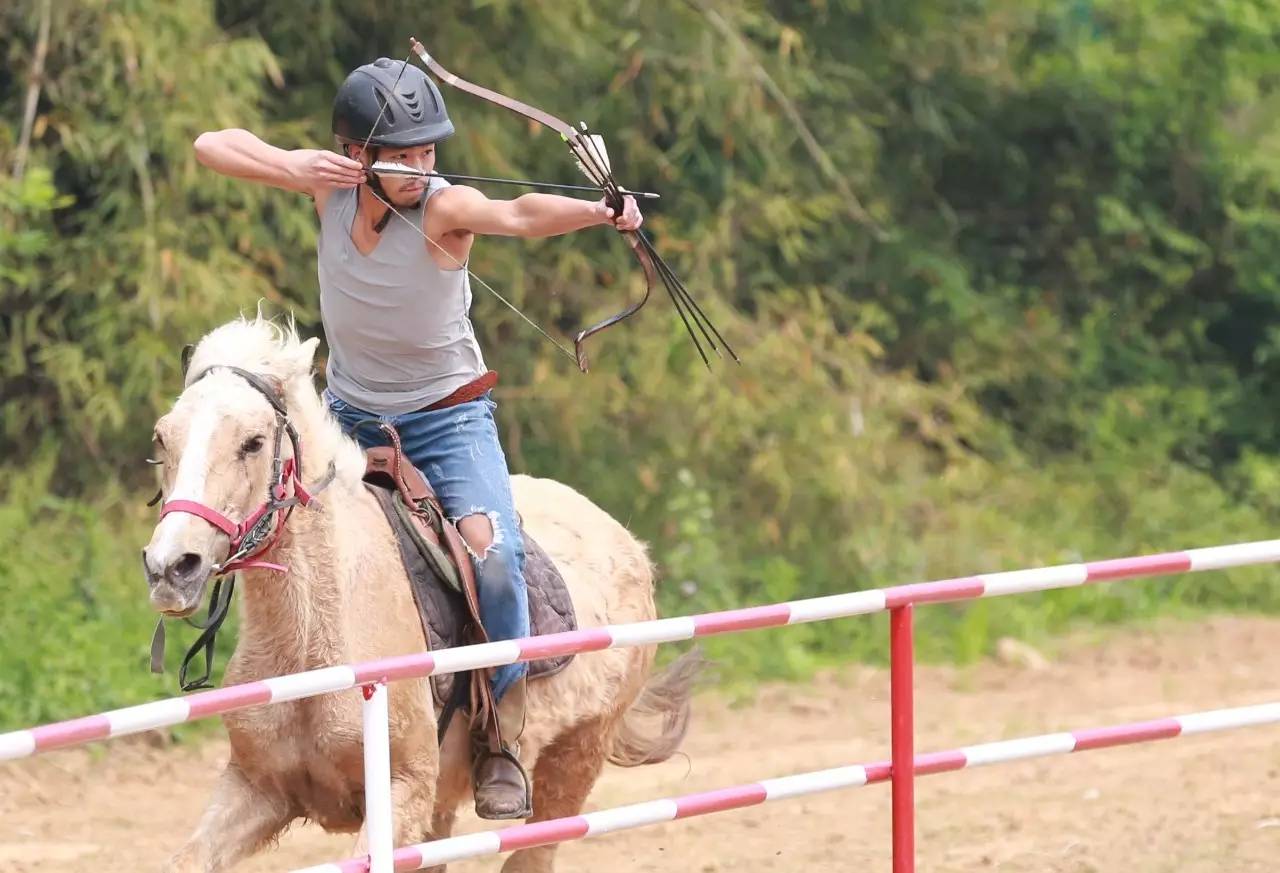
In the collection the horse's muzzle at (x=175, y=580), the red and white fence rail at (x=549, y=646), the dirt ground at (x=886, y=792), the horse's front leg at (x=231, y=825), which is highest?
the horse's muzzle at (x=175, y=580)

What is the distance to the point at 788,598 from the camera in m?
11.2

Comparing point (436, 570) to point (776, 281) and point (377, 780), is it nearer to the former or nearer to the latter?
point (377, 780)

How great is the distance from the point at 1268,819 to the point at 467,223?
4275 millimetres

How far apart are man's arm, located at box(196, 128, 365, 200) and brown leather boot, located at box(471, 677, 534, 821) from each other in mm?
1482

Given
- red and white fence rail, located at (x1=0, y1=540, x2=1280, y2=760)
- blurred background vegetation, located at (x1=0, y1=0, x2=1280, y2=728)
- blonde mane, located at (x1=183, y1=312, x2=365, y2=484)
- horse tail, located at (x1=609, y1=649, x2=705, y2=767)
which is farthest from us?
blurred background vegetation, located at (x1=0, y1=0, x2=1280, y2=728)

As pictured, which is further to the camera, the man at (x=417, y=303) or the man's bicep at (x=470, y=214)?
the man at (x=417, y=303)

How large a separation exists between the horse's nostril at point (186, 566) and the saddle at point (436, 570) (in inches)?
36.8

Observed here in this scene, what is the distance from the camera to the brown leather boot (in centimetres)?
514

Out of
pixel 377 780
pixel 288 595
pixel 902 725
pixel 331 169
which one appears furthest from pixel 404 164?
pixel 902 725

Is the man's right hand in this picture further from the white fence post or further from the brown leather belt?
the white fence post

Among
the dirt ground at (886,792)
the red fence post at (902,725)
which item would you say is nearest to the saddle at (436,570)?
the red fence post at (902,725)

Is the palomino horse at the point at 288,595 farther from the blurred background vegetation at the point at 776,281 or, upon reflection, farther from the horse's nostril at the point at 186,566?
the blurred background vegetation at the point at 776,281

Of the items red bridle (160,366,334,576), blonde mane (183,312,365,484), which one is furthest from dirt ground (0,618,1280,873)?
red bridle (160,366,334,576)

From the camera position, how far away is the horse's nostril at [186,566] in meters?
4.10
